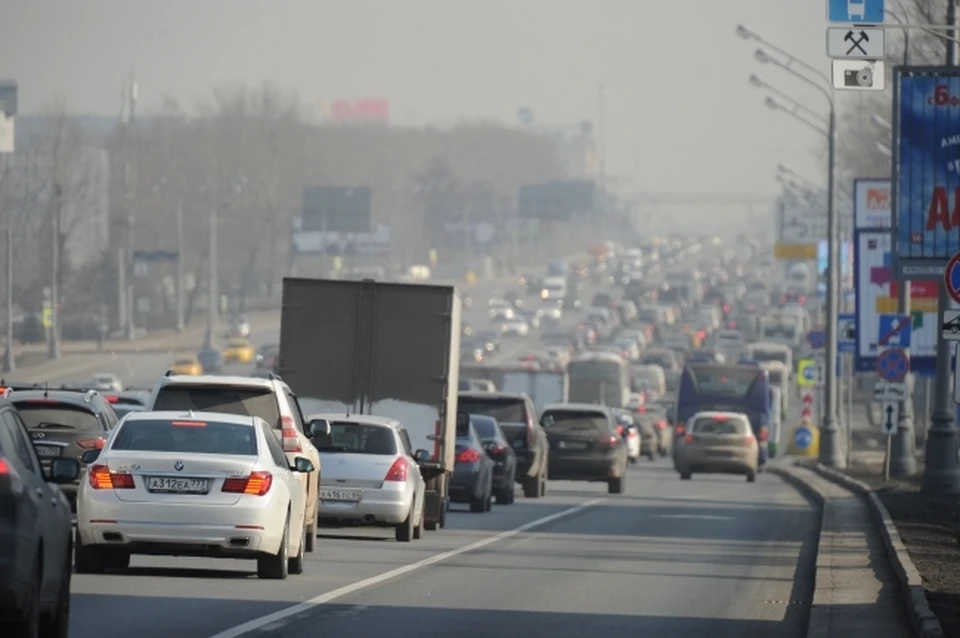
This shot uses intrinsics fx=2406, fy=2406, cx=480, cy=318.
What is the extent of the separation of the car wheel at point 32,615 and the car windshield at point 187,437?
22.0ft

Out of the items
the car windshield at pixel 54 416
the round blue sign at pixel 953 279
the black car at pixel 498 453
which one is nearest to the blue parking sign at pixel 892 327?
the black car at pixel 498 453

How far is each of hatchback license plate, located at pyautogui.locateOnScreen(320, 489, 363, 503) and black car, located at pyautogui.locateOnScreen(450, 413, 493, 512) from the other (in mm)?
7617

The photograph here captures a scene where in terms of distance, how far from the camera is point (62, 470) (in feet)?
42.1

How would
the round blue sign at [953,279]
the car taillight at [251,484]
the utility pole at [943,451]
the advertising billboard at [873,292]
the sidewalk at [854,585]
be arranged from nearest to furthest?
the sidewalk at [854,585] → the car taillight at [251,484] → the round blue sign at [953,279] → the utility pole at [943,451] → the advertising billboard at [873,292]

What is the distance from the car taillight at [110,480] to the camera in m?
18.2

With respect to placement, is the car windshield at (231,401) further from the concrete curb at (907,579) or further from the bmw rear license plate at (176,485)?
the concrete curb at (907,579)

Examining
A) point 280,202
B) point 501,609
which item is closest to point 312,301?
point 501,609

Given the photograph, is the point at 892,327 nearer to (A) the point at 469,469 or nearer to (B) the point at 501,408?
(B) the point at 501,408

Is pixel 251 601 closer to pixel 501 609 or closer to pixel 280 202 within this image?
pixel 501 609

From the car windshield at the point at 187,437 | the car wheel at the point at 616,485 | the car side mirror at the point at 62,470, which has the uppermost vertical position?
the car side mirror at the point at 62,470

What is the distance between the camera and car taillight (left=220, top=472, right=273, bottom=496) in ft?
60.2

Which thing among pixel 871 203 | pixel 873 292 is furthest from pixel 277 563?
pixel 871 203

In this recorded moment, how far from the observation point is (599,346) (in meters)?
138

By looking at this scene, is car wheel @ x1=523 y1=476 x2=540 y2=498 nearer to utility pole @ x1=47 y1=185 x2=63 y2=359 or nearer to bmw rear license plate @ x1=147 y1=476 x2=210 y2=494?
bmw rear license plate @ x1=147 y1=476 x2=210 y2=494
